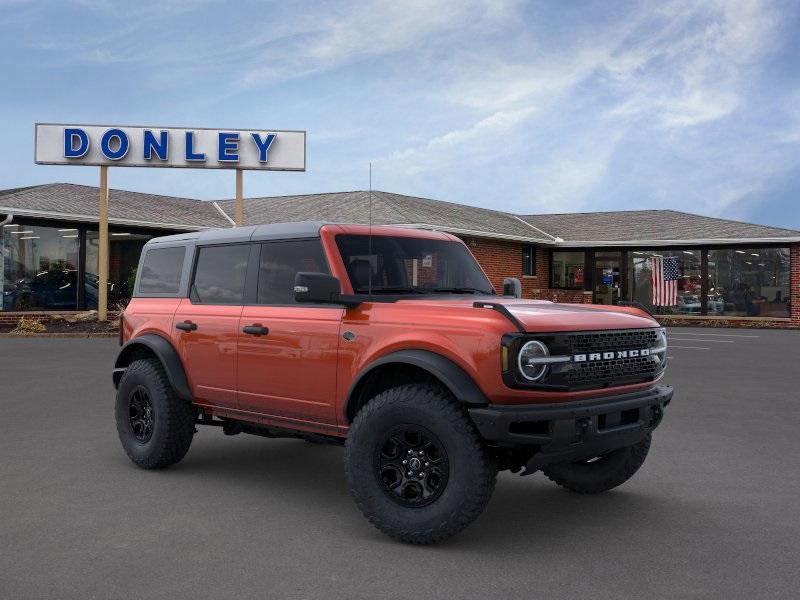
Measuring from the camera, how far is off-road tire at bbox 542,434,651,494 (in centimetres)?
585

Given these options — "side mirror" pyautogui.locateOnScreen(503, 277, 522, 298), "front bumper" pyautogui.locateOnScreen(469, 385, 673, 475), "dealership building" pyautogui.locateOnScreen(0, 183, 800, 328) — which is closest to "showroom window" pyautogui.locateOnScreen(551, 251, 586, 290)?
"dealership building" pyautogui.locateOnScreen(0, 183, 800, 328)

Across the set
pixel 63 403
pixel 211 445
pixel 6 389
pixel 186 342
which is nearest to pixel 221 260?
pixel 186 342

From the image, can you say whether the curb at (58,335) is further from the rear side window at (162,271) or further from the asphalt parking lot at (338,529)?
the rear side window at (162,271)

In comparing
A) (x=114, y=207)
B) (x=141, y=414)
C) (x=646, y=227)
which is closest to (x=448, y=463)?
(x=141, y=414)

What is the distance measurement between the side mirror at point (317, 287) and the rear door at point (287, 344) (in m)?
0.26

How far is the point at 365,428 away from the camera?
16.1 feet

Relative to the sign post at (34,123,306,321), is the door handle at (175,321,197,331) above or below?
below

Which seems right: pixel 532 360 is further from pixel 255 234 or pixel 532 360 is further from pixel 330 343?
pixel 255 234

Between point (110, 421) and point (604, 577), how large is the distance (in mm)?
6306

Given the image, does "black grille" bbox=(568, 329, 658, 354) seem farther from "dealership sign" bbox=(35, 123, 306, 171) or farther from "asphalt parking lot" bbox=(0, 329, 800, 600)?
"dealership sign" bbox=(35, 123, 306, 171)

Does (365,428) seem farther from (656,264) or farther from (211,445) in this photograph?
(656,264)

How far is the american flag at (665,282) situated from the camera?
3212 centimetres

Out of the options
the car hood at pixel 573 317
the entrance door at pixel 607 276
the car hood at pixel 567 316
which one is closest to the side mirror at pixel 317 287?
the car hood at pixel 567 316

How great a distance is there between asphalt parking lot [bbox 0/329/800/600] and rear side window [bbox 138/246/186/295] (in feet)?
4.90
